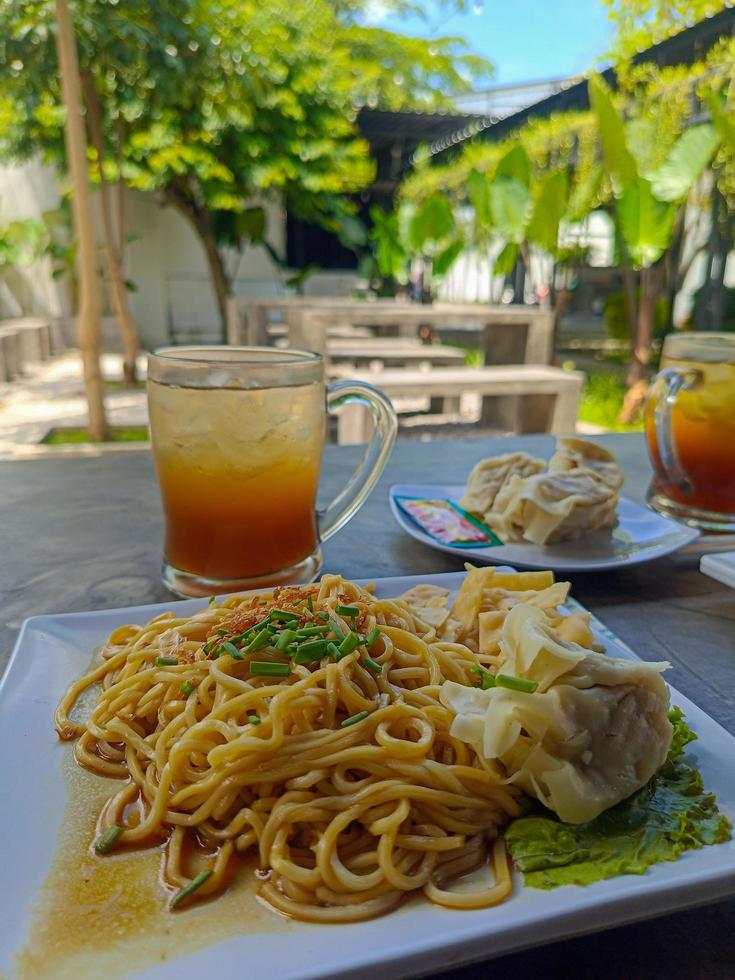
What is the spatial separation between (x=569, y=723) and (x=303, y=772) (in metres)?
0.27

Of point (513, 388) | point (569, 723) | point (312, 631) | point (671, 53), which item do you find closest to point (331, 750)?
point (312, 631)

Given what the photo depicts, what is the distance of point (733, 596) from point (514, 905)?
3.05ft

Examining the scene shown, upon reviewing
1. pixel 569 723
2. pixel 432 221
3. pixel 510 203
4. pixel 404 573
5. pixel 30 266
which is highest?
pixel 510 203

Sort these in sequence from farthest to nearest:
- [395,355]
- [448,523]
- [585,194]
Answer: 1. [585,194]
2. [395,355]
3. [448,523]

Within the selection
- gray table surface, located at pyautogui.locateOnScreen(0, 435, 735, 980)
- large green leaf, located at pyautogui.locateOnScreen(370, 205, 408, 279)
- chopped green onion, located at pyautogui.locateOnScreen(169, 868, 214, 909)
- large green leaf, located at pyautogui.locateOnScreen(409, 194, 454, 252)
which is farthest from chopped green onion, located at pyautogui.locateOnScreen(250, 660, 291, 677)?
large green leaf, located at pyautogui.locateOnScreen(370, 205, 408, 279)

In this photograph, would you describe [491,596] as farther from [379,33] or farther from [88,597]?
[379,33]

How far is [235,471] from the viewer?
46.1 inches

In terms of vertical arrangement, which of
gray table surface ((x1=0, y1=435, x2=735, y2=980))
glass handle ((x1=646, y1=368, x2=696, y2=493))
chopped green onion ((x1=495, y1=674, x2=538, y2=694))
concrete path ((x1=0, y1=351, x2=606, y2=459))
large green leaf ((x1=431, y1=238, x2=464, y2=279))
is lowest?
concrete path ((x1=0, y1=351, x2=606, y2=459))

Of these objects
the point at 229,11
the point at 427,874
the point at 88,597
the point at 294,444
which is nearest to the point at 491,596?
the point at 294,444

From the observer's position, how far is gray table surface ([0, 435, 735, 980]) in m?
0.63

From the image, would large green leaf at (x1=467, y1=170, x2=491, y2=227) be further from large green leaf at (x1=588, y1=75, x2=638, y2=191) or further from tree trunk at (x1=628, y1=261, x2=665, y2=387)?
tree trunk at (x1=628, y1=261, x2=665, y2=387)

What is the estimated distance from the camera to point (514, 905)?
0.58 meters

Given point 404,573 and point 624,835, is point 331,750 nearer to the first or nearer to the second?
point 624,835

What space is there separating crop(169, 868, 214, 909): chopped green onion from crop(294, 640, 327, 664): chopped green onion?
24 cm
